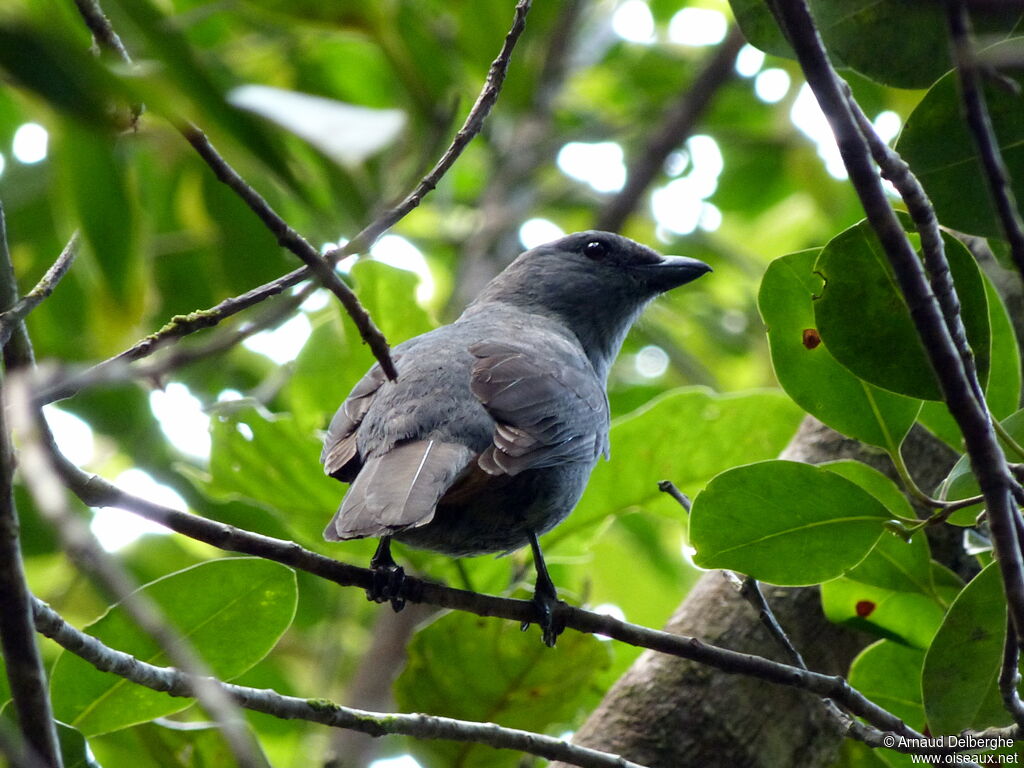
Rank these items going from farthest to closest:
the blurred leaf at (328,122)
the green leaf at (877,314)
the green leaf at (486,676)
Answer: the green leaf at (486,676) < the green leaf at (877,314) < the blurred leaf at (328,122)

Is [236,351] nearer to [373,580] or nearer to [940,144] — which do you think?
[373,580]

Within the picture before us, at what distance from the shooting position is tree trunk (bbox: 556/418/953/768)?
3248mm

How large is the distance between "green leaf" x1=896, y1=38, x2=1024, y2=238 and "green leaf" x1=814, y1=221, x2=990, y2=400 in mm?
83

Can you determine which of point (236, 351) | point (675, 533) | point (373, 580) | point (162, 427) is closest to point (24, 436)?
point (373, 580)

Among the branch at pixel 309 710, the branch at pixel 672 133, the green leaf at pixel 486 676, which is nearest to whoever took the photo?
the branch at pixel 309 710

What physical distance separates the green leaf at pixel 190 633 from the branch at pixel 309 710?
0.90 feet

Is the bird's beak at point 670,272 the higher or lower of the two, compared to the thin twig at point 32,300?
higher

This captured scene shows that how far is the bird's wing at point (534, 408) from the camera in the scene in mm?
3226

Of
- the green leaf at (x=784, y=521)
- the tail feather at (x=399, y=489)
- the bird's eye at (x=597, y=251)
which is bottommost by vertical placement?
the green leaf at (x=784, y=521)

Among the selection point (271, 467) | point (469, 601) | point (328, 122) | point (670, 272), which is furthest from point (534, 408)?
point (328, 122)

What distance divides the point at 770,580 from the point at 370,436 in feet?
4.23

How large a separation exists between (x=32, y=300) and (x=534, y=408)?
1.73 meters

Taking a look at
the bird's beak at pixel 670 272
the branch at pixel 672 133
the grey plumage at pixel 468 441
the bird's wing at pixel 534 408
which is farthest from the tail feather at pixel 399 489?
the branch at pixel 672 133

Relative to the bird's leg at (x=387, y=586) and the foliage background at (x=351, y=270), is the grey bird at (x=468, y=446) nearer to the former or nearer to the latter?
the bird's leg at (x=387, y=586)
